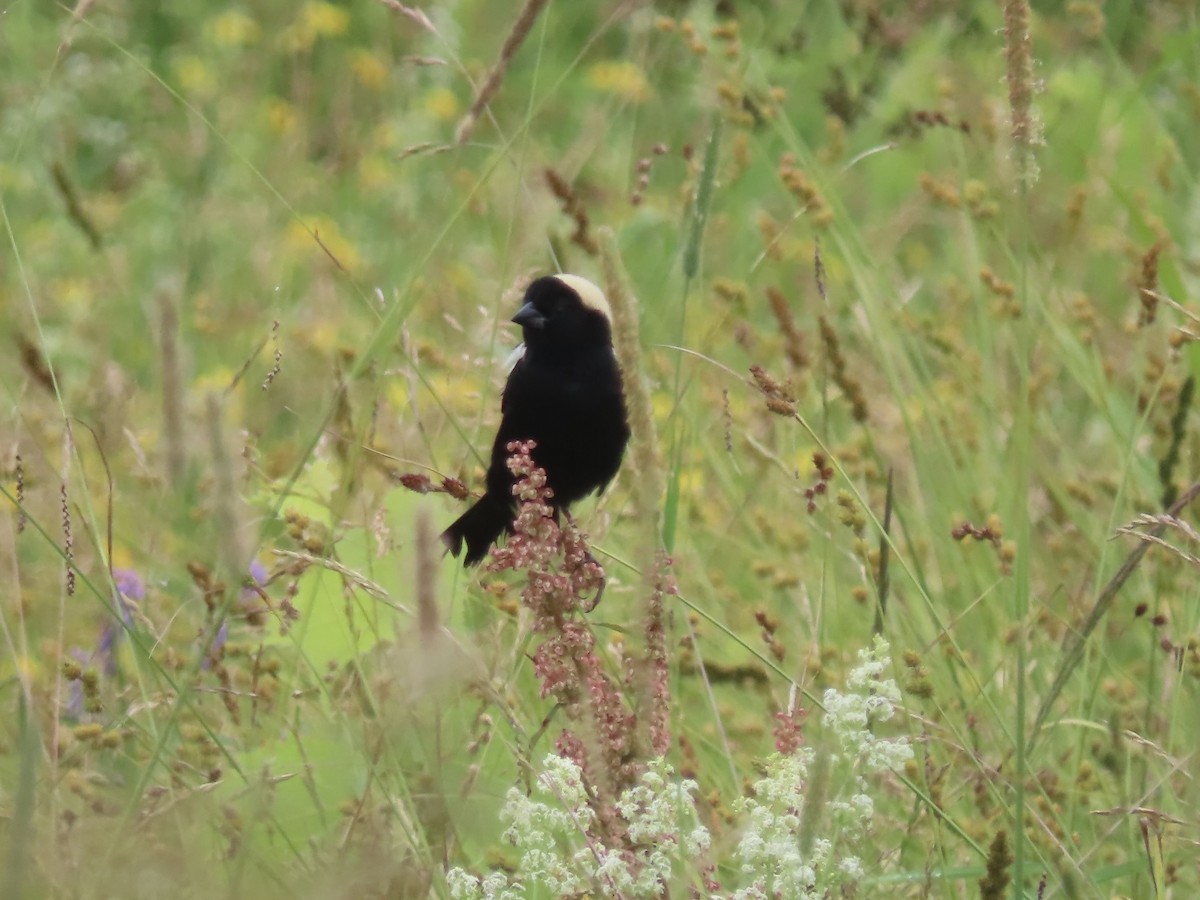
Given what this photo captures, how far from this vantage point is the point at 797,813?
4.47 ft

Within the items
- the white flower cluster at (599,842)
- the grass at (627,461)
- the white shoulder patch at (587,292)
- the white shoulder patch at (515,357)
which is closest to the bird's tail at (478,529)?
the grass at (627,461)

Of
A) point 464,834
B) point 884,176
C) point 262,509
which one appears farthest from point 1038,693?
point 884,176

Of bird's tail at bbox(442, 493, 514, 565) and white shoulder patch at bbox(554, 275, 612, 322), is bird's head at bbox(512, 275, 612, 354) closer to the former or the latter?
white shoulder patch at bbox(554, 275, 612, 322)

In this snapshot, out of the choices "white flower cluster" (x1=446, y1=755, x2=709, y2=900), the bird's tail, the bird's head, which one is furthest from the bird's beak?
"white flower cluster" (x1=446, y1=755, x2=709, y2=900)

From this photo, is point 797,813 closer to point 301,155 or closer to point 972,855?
point 972,855

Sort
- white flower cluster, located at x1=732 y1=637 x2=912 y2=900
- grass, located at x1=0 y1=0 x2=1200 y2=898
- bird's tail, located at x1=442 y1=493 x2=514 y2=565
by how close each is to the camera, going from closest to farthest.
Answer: white flower cluster, located at x1=732 y1=637 x2=912 y2=900 → grass, located at x1=0 y1=0 x2=1200 y2=898 → bird's tail, located at x1=442 y1=493 x2=514 y2=565

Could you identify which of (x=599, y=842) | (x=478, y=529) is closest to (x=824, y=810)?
(x=599, y=842)

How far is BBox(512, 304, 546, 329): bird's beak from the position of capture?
111 inches

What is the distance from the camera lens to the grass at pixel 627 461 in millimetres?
1561

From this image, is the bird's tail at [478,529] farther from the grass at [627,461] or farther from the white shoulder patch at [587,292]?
the white shoulder patch at [587,292]

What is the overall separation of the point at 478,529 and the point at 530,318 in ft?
1.18

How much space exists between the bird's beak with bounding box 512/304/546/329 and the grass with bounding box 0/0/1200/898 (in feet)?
0.23

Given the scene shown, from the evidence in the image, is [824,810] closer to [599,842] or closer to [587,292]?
[599,842]

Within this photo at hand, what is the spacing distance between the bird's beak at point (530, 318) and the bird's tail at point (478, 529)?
318 millimetres
